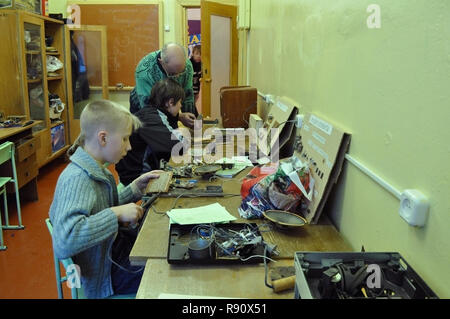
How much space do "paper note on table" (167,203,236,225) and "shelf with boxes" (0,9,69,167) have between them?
2.90 meters

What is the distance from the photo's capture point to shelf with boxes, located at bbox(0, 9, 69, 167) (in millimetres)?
3881

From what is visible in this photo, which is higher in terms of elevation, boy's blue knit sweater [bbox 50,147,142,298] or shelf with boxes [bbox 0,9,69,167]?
shelf with boxes [bbox 0,9,69,167]

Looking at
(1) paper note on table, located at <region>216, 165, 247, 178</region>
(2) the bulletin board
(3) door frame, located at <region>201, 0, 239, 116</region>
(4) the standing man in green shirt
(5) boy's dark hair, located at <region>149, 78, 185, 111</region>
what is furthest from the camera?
(2) the bulletin board

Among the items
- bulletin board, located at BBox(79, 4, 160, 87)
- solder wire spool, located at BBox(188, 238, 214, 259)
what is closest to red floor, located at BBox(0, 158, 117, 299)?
solder wire spool, located at BBox(188, 238, 214, 259)

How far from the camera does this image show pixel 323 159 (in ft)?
5.12

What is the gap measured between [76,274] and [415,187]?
1.18 meters

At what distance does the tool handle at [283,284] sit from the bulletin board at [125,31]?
5.61 metres

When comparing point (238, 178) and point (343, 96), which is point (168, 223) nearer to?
point (238, 178)

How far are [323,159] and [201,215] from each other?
541 mm

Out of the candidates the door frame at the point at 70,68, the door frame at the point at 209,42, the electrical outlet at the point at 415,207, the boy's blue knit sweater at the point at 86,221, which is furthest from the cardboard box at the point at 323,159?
the door frame at the point at 70,68

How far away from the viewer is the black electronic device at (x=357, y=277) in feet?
2.90

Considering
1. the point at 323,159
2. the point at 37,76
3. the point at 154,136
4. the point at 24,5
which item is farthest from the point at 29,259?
the point at 24,5

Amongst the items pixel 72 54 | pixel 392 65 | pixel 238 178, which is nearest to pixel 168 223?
pixel 238 178

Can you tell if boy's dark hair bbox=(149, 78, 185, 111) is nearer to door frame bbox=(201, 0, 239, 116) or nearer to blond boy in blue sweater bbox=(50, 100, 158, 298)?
blond boy in blue sweater bbox=(50, 100, 158, 298)
